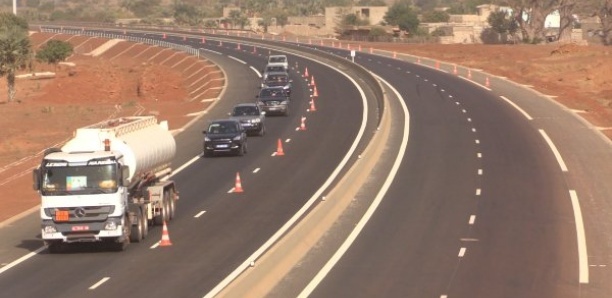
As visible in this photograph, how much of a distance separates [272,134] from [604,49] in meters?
61.5

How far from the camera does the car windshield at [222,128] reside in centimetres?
5372

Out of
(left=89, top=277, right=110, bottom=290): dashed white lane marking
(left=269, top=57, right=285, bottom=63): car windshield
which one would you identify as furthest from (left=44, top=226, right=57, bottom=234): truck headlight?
(left=269, top=57, right=285, bottom=63): car windshield

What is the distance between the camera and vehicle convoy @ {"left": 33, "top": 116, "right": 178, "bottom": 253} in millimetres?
30344

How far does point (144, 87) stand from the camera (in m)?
106

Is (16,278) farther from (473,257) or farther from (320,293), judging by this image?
(473,257)

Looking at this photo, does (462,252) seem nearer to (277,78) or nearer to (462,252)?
(462,252)

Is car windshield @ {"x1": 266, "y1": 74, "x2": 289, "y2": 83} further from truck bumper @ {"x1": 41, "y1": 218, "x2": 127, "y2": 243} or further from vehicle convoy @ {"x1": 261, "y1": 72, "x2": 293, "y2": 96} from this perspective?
truck bumper @ {"x1": 41, "y1": 218, "x2": 127, "y2": 243}

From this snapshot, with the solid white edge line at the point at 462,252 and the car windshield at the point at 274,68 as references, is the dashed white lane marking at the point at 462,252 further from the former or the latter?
the car windshield at the point at 274,68

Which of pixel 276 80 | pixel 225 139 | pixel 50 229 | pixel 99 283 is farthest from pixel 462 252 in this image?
pixel 276 80

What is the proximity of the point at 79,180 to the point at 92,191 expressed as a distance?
441 millimetres

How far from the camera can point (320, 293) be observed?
25.7 metres

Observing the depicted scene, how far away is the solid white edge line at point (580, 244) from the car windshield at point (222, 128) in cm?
1758

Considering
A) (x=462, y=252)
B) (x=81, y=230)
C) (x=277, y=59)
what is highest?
(x=81, y=230)

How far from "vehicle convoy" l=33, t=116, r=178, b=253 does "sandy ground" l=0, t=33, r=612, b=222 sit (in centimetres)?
899
